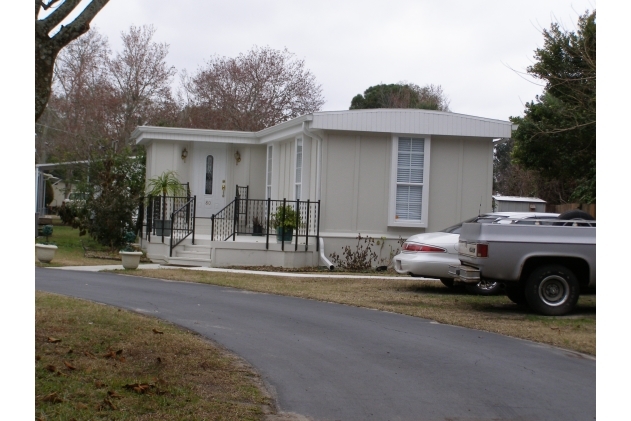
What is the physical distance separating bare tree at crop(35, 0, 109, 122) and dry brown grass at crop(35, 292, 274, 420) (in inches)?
93.6

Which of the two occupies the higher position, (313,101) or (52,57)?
(313,101)

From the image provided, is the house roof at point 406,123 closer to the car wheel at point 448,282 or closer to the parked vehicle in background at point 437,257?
the parked vehicle in background at point 437,257

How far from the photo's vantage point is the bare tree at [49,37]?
7293 millimetres

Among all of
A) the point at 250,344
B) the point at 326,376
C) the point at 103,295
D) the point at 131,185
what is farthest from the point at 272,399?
the point at 131,185

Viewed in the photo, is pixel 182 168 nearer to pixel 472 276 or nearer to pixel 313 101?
pixel 472 276

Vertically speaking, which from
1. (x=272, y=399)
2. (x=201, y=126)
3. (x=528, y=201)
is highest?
(x=201, y=126)

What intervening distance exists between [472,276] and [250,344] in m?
4.07

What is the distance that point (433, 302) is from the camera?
12633 mm

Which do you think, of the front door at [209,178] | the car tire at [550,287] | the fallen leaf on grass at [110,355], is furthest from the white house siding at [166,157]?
the fallen leaf on grass at [110,355]

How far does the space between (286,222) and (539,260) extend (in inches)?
302

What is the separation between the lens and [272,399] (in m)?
6.34

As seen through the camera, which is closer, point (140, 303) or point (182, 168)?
point (140, 303)

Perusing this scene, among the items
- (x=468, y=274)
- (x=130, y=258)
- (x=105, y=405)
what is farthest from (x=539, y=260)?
(x=130, y=258)

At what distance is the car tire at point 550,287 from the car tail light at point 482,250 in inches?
32.1
